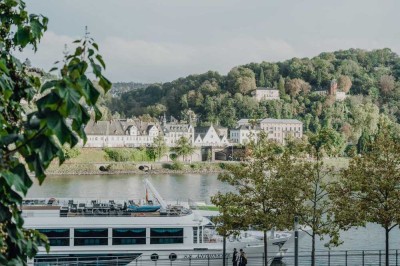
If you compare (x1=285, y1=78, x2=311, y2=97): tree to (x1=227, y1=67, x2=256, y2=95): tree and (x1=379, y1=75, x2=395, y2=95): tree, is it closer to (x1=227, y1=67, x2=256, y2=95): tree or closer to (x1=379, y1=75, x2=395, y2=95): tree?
(x1=227, y1=67, x2=256, y2=95): tree

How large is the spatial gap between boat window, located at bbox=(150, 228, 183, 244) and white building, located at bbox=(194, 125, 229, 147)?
101871 mm

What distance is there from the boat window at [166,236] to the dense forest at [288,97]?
10655 cm

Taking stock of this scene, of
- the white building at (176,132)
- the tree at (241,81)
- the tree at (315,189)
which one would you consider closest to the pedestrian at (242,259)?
the tree at (315,189)

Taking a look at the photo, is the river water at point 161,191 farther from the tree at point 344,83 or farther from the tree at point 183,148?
the tree at point 344,83

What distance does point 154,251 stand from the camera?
965 inches

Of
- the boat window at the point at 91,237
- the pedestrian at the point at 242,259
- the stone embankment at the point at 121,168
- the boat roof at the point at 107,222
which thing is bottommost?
the pedestrian at the point at 242,259

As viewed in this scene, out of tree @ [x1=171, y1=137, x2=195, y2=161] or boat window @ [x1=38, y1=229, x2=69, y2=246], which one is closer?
boat window @ [x1=38, y1=229, x2=69, y2=246]

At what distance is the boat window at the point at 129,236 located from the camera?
2448 cm

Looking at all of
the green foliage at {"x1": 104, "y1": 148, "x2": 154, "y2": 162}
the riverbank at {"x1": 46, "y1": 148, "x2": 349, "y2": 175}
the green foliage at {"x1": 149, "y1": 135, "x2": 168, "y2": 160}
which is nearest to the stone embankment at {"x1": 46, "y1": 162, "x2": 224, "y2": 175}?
the riverbank at {"x1": 46, "y1": 148, "x2": 349, "y2": 175}

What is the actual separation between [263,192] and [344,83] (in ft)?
527

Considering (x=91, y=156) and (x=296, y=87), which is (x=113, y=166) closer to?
(x=91, y=156)

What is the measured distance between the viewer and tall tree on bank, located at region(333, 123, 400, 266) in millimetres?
20859

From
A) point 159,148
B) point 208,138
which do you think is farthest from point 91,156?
point 208,138

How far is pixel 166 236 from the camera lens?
81.1 ft
